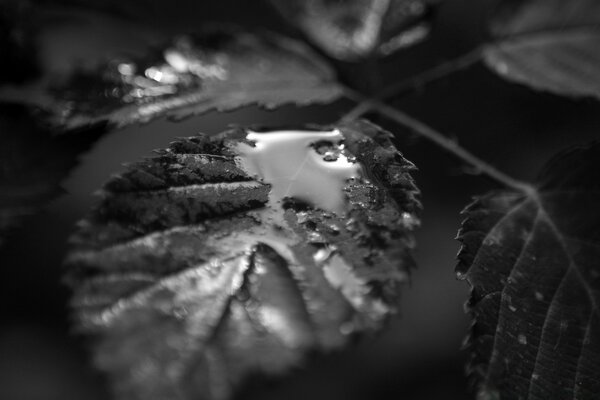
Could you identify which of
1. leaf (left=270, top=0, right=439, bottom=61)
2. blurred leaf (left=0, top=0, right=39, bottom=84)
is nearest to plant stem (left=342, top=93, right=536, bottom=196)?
leaf (left=270, top=0, right=439, bottom=61)

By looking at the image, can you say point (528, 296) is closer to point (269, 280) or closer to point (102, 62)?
point (269, 280)

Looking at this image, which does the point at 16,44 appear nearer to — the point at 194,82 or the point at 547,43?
the point at 194,82

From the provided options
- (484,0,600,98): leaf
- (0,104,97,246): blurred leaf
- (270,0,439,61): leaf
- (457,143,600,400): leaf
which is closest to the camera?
(457,143,600,400): leaf

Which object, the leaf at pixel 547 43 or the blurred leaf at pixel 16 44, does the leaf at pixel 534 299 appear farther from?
the blurred leaf at pixel 16 44

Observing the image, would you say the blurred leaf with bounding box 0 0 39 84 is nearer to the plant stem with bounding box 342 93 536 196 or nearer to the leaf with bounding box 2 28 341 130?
the leaf with bounding box 2 28 341 130

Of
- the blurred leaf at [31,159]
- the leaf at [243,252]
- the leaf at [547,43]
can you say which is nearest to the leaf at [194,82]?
the blurred leaf at [31,159]

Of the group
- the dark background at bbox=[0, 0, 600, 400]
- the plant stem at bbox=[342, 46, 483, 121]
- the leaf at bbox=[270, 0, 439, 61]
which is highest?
the leaf at bbox=[270, 0, 439, 61]

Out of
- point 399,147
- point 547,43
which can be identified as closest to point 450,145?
point 399,147
